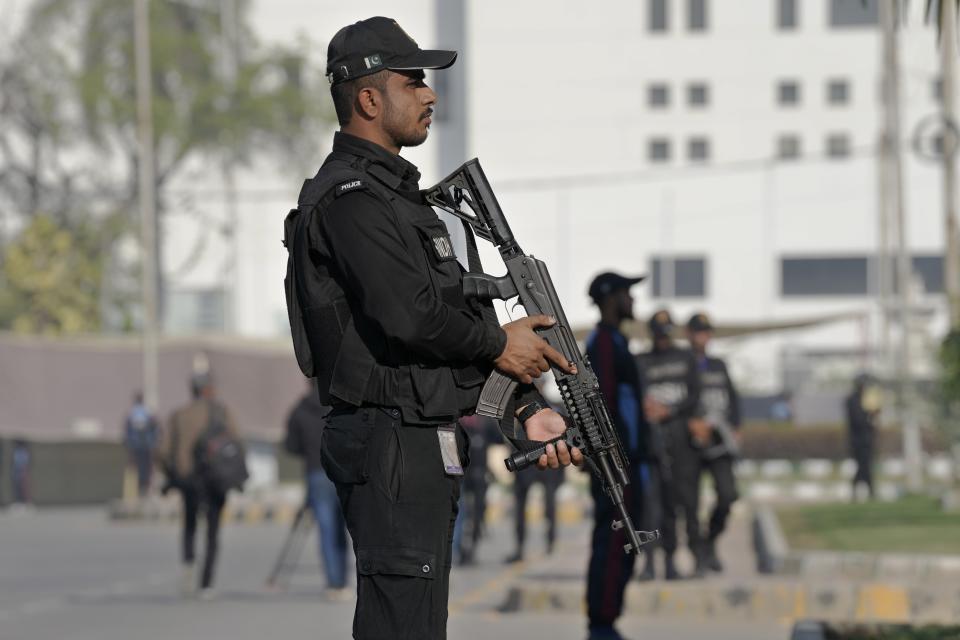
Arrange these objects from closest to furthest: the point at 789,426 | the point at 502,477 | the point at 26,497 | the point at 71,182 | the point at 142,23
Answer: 1. the point at 26,497
2. the point at 502,477
3. the point at 142,23
4. the point at 789,426
5. the point at 71,182

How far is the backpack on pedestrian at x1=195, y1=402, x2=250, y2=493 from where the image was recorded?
1548 centimetres

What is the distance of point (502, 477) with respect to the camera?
35.1m

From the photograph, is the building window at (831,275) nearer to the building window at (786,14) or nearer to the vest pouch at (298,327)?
the building window at (786,14)

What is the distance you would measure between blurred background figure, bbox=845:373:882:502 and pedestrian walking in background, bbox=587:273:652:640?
1747 cm

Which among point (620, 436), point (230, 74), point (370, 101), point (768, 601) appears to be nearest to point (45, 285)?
point (230, 74)

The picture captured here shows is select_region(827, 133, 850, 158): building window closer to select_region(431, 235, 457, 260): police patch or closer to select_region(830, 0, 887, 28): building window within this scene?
select_region(830, 0, 887, 28): building window

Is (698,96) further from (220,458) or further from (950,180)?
(220,458)

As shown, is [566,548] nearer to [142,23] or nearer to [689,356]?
[689,356]

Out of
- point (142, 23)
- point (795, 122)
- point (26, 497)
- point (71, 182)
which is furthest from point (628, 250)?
point (26, 497)

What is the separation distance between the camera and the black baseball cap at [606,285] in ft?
36.7

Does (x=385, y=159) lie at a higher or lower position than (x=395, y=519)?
higher

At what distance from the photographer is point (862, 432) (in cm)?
2892

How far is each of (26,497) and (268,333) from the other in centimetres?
4100

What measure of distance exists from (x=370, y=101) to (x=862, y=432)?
2399 centimetres
